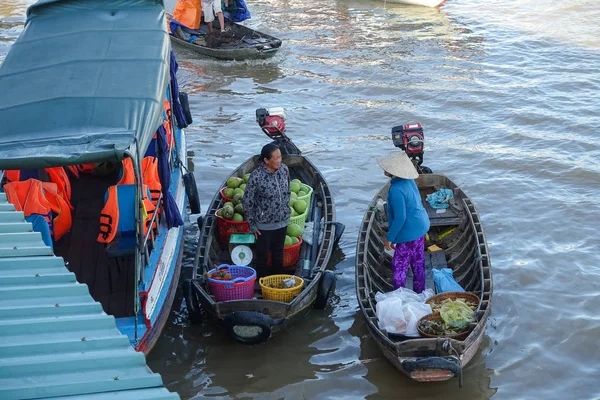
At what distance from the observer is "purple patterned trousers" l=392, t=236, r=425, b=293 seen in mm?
7645

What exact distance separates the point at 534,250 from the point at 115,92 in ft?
19.1

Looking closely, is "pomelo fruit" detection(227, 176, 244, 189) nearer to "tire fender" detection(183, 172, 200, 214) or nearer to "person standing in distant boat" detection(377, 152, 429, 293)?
"tire fender" detection(183, 172, 200, 214)

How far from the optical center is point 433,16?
21250 mm

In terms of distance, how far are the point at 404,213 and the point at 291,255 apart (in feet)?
5.13

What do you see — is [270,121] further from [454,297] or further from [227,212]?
[454,297]

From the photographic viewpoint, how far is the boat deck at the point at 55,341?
3.50m

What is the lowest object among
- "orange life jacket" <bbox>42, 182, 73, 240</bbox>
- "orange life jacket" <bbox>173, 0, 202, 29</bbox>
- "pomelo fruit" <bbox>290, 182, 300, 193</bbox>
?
"pomelo fruit" <bbox>290, 182, 300, 193</bbox>

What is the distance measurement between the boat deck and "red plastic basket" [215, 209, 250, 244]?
3.92m

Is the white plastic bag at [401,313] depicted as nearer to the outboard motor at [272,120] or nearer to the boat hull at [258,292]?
the boat hull at [258,292]

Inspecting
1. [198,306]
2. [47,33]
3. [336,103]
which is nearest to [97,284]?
[198,306]

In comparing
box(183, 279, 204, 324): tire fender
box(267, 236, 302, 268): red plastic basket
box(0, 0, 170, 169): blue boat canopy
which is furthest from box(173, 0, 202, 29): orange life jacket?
box(183, 279, 204, 324): tire fender

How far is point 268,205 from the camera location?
768 centimetres

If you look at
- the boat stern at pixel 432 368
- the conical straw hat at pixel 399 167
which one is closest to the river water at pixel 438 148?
the boat stern at pixel 432 368

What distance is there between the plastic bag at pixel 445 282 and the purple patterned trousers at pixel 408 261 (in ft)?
0.53
